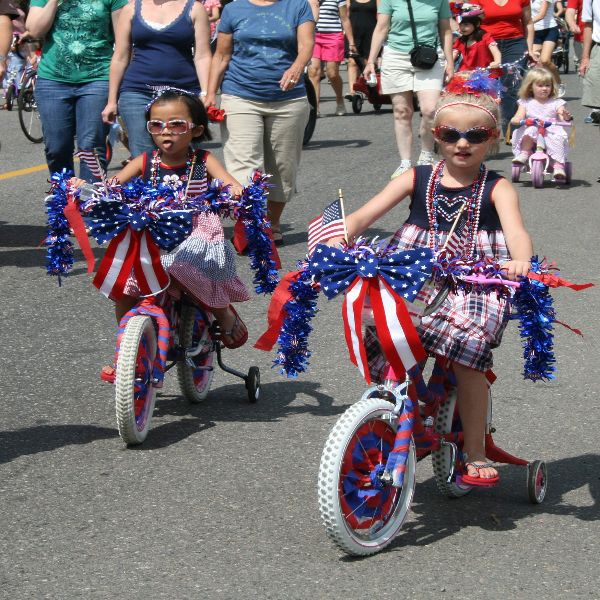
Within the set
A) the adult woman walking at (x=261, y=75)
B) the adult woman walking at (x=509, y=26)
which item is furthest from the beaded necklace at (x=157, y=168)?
the adult woman walking at (x=509, y=26)

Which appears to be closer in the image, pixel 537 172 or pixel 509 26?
pixel 537 172

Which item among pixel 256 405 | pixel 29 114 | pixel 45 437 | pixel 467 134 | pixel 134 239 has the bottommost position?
pixel 29 114

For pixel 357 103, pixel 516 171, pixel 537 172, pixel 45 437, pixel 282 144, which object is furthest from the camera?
pixel 357 103

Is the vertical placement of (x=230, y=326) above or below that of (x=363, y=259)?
below

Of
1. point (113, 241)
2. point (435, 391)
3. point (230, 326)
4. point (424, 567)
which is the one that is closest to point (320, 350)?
point (230, 326)

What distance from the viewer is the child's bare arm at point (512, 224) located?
452cm

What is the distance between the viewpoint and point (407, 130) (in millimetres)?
12359

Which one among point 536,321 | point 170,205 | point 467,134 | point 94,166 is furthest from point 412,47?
point 536,321

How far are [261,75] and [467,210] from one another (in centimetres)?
499

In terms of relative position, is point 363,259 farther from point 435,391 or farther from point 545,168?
point 545,168

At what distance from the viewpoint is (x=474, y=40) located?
49.2 ft

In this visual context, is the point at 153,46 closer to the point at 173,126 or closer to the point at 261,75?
the point at 261,75

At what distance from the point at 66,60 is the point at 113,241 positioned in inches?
141

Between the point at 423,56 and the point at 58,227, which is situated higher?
the point at 58,227
